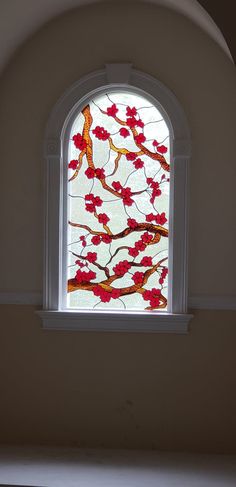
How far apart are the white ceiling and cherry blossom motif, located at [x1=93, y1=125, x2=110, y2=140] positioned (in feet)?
2.39

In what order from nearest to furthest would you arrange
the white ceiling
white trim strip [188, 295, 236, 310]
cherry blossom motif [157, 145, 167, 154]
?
the white ceiling, white trim strip [188, 295, 236, 310], cherry blossom motif [157, 145, 167, 154]

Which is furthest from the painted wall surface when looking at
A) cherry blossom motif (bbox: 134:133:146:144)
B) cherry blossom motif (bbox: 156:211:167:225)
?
cherry blossom motif (bbox: 134:133:146:144)

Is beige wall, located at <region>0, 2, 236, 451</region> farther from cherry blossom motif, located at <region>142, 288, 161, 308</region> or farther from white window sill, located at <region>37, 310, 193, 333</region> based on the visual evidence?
cherry blossom motif, located at <region>142, 288, 161, 308</region>

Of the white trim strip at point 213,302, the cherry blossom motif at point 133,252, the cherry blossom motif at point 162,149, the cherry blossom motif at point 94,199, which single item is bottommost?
the white trim strip at point 213,302

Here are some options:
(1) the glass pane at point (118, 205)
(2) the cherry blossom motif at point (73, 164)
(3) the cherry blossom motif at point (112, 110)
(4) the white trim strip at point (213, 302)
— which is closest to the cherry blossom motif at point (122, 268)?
(1) the glass pane at point (118, 205)

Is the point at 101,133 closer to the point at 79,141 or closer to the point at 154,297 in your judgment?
the point at 79,141

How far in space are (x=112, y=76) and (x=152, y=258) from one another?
119cm

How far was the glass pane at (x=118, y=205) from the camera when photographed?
4.42 metres

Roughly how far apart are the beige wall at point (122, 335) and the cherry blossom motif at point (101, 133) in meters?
0.34

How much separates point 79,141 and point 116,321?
120 cm

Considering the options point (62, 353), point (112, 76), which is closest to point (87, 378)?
point (62, 353)

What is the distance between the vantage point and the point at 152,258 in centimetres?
444

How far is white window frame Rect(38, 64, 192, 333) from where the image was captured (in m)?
4.27

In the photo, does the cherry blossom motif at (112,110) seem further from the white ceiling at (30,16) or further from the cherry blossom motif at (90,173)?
the white ceiling at (30,16)
